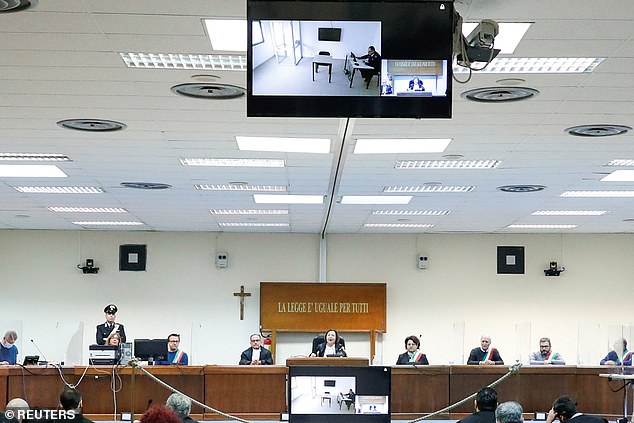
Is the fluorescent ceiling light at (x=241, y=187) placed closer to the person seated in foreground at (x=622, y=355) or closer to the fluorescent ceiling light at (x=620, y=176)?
the fluorescent ceiling light at (x=620, y=176)

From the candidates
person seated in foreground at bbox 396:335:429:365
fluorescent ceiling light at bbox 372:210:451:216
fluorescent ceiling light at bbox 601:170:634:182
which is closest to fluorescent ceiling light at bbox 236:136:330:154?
fluorescent ceiling light at bbox 601:170:634:182

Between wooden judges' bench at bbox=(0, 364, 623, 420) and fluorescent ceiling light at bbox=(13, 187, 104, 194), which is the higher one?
fluorescent ceiling light at bbox=(13, 187, 104, 194)

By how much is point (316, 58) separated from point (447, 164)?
6699mm

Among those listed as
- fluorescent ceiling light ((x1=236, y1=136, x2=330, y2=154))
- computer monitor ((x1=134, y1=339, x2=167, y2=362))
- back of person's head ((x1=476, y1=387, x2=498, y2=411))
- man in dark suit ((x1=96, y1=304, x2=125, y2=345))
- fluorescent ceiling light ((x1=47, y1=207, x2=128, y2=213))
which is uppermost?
fluorescent ceiling light ((x1=236, y1=136, x2=330, y2=154))

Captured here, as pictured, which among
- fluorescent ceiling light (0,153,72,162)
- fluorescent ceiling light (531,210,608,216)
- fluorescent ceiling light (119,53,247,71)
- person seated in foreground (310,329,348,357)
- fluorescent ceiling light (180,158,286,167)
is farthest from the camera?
fluorescent ceiling light (531,210,608,216)

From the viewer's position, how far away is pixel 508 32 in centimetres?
590

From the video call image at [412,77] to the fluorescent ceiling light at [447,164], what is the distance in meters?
6.22

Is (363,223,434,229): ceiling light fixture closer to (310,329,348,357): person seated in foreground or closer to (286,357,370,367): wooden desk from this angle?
(310,329,348,357): person seated in foreground

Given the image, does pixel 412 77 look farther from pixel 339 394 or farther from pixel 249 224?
pixel 249 224

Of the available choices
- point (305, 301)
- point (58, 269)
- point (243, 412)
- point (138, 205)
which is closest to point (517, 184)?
point (243, 412)

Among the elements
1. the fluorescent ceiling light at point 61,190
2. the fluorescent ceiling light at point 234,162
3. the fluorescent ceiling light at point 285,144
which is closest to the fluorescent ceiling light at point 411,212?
the fluorescent ceiling light at point 61,190

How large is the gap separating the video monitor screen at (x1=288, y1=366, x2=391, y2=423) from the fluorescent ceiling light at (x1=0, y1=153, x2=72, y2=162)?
3.76 meters

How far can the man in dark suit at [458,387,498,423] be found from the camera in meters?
7.70

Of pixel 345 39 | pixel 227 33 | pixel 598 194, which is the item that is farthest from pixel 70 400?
pixel 598 194
